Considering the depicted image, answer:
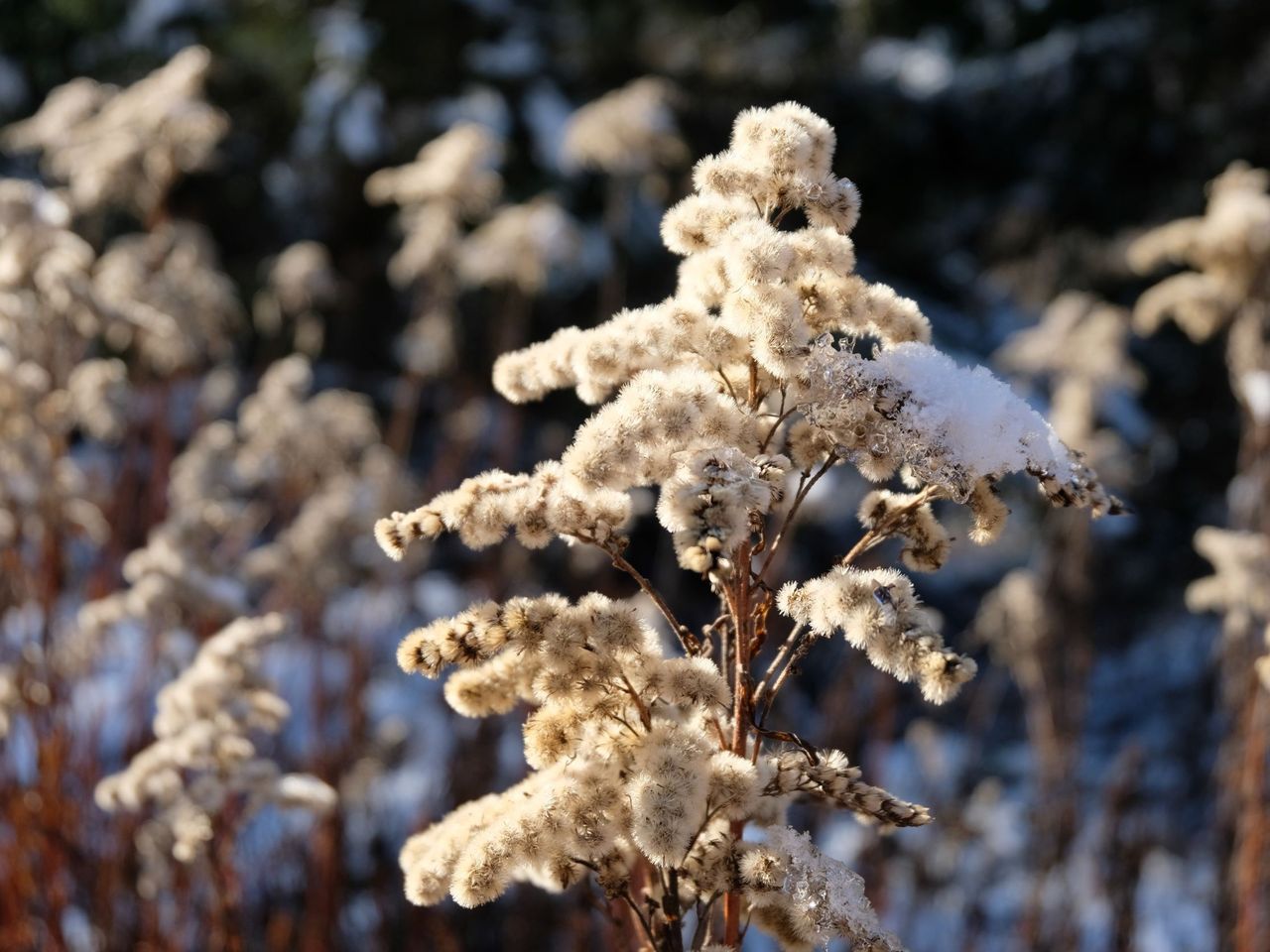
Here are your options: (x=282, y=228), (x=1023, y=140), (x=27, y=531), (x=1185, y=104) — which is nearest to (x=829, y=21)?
(x=1023, y=140)

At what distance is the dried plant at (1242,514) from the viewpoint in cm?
252

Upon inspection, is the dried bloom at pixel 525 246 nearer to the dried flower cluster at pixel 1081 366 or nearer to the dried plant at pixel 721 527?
the dried flower cluster at pixel 1081 366

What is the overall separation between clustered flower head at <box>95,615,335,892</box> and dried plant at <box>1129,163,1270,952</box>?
1.94 m

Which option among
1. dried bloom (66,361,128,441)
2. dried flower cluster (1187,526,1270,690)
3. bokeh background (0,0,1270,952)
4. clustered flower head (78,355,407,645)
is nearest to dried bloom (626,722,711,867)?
clustered flower head (78,355,407,645)

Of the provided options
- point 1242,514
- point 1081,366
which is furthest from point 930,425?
point 1081,366

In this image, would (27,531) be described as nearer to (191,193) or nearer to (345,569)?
(345,569)

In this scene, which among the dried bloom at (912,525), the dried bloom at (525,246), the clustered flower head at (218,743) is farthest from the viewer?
the dried bloom at (525,246)

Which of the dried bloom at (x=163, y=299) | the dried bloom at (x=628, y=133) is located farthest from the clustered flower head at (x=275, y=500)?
the dried bloom at (x=628, y=133)

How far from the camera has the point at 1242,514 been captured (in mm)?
3451

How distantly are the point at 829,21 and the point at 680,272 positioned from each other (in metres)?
6.74

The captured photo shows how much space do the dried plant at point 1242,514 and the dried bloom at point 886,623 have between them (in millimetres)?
1945

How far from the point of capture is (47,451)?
2.51 m

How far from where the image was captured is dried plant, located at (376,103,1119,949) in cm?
90

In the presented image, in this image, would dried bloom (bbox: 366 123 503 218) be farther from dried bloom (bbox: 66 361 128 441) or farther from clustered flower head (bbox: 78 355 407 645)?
dried bloom (bbox: 66 361 128 441)
